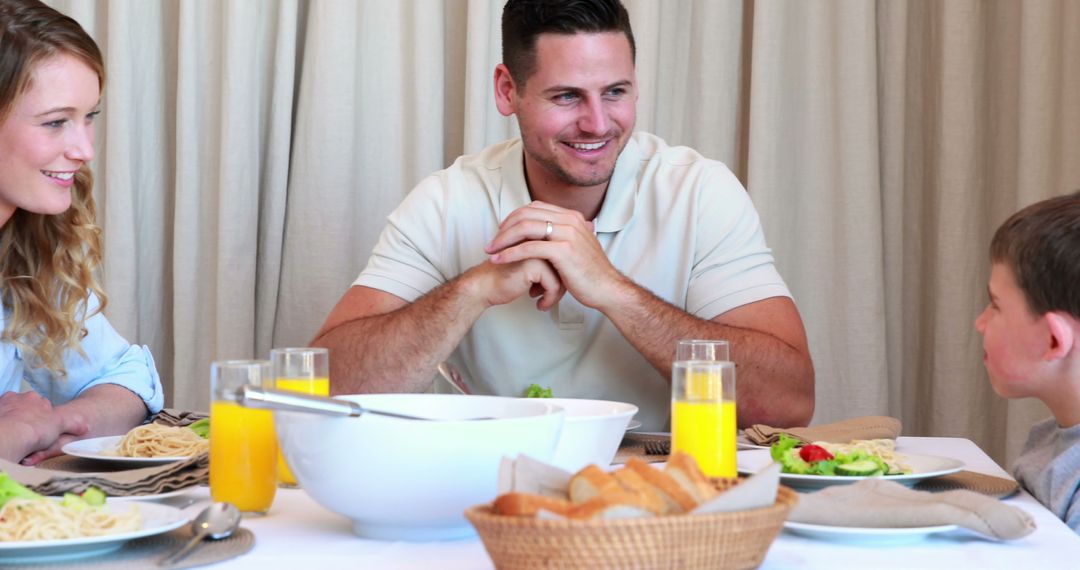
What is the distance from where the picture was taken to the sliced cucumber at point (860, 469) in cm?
110

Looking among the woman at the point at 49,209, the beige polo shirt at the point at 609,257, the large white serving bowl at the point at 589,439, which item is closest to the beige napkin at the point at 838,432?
the large white serving bowl at the point at 589,439

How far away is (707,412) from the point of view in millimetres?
1052

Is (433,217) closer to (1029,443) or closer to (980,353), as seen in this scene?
(1029,443)

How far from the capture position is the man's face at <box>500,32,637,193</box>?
1960mm

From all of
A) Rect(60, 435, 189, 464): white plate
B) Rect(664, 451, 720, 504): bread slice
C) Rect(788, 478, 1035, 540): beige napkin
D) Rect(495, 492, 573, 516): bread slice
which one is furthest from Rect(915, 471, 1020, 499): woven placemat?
Rect(60, 435, 189, 464): white plate

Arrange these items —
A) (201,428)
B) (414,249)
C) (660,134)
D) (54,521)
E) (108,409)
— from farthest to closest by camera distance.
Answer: (660,134), (414,249), (108,409), (201,428), (54,521)

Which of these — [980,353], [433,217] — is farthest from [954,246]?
[433,217]

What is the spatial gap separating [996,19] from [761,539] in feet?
6.85

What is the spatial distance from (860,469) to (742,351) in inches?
25.6

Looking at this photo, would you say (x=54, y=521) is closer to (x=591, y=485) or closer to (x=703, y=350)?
(x=591, y=485)

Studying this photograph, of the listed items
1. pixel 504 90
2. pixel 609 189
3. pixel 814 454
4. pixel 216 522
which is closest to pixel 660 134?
pixel 504 90

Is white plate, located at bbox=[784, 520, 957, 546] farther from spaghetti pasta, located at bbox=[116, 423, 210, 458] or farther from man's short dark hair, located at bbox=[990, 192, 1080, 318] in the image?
spaghetti pasta, located at bbox=[116, 423, 210, 458]

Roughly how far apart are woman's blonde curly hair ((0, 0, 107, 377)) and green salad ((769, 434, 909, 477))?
3.28 ft

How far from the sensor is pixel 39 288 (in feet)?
5.61
